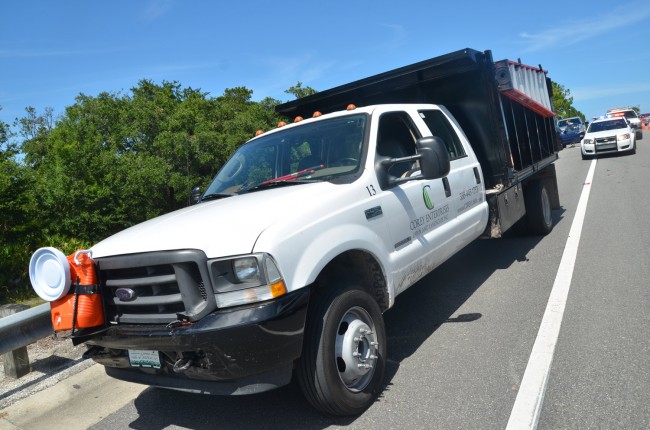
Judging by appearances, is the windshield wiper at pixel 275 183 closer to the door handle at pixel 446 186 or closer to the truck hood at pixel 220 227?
the truck hood at pixel 220 227

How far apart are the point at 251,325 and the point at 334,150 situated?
1931 millimetres

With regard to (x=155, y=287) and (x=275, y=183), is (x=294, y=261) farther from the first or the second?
(x=275, y=183)

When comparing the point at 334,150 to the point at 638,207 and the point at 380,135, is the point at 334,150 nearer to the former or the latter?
the point at 380,135

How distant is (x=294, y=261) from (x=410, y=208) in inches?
60.8

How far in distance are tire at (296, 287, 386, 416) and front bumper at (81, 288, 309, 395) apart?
0.18 metres

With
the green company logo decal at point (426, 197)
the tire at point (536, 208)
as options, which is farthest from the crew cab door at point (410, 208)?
the tire at point (536, 208)

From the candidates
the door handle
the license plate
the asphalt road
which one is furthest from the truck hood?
the door handle

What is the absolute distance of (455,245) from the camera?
16.7 feet

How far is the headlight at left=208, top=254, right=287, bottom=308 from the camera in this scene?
115 inches

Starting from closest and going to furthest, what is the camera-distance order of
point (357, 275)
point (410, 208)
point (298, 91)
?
point (357, 275) → point (410, 208) → point (298, 91)

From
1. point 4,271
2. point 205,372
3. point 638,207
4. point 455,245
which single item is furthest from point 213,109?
point 205,372

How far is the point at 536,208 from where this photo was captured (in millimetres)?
7793

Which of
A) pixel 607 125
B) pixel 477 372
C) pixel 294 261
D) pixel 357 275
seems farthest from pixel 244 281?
pixel 607 125

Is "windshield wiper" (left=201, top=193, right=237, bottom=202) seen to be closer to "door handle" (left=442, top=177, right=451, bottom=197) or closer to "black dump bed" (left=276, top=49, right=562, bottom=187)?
"door handle" (left=442, top=177, right=451, bottom=197)
